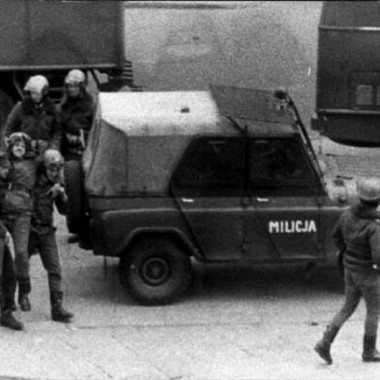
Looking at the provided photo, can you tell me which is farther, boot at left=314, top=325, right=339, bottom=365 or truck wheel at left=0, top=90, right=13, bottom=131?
truck wheel at left=0, top=90, right=13, bottom=131

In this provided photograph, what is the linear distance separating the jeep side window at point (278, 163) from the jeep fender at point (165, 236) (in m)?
0.73

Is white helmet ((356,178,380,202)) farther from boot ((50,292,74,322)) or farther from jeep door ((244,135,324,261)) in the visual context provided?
boot ((50,292,74,322))

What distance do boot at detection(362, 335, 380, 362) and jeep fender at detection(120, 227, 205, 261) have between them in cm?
191

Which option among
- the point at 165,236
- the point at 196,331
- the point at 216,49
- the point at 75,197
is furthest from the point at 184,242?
the point at 216,49

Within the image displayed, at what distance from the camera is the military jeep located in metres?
11.1

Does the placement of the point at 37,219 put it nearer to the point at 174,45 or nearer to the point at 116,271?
the point at 116,271

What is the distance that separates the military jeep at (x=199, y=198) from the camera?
11.1 metres

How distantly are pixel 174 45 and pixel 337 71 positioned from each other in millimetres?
3389

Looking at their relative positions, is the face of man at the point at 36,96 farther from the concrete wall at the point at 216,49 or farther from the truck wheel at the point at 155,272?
the concrete wall at the point at 216,49

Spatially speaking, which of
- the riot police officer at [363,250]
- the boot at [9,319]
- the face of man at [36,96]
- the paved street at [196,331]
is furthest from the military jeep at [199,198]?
the riot police officer at [363,250]

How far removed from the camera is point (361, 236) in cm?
940

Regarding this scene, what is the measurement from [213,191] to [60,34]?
523 centimetres

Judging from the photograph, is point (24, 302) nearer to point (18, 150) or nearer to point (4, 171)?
point (4, 171)

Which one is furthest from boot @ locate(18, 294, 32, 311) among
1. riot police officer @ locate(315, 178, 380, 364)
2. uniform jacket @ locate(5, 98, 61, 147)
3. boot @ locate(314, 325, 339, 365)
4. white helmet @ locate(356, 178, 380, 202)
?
white helmet @ locate(356, 178, 380, 202)
